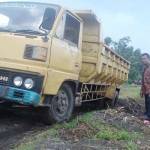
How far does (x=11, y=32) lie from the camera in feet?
26.5

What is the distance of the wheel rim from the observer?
8673 millimetres

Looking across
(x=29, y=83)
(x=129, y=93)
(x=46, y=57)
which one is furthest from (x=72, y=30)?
(x=129, y=93)

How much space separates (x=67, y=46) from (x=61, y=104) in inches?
46.9

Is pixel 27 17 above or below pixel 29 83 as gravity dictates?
above

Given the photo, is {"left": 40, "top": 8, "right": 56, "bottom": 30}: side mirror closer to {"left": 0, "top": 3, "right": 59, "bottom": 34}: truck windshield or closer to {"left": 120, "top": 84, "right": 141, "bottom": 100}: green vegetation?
{"left": 0, "top": 3, "right": 59, "bottom": 34}: truck windshield

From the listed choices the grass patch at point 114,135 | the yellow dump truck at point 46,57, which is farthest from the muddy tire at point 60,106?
the grass patch at point 114,135

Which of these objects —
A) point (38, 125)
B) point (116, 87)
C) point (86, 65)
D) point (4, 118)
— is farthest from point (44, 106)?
point (116, 87)

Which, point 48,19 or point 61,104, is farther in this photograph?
point 61,104

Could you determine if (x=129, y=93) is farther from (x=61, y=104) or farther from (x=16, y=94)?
(x=16, y=94)

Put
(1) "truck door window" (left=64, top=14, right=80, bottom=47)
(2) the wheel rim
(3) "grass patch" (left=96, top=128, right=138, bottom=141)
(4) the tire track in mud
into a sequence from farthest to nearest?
(1) "truck door window" (left=64, top=14, right=80, bottom=47) < (2) the wheel rim < (4) the tire track in mud < (3) "grass patch" (left=96, top=128, right=138, bottom=141)

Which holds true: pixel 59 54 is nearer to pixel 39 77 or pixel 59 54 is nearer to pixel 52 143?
pixel 39 77

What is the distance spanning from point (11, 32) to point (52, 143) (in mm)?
2527

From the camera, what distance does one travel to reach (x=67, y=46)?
8789 mm

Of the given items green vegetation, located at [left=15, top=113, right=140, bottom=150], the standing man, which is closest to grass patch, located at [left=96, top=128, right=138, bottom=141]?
green vegetation, located at [left=15, top=113, right=140, bottom=150]
